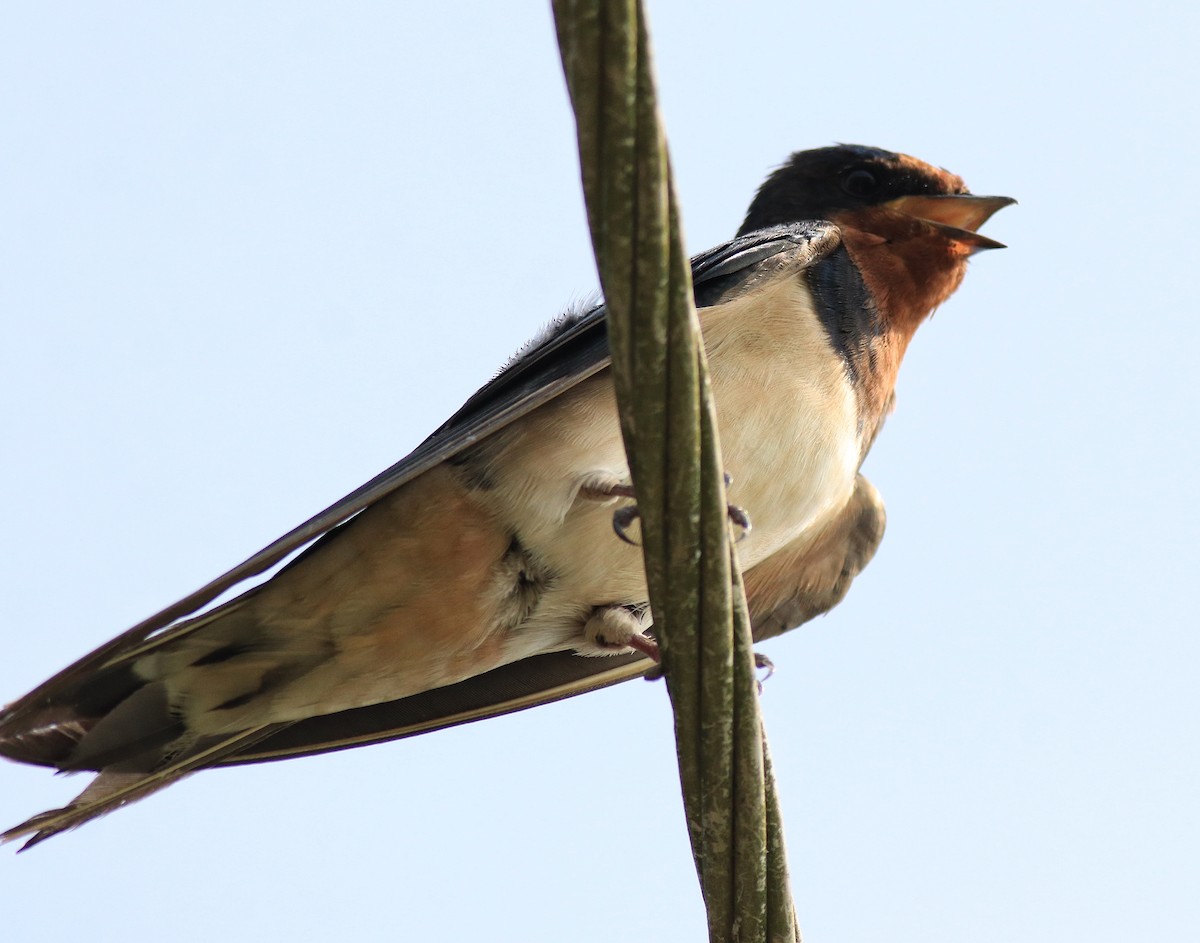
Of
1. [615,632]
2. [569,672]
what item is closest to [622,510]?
[615,632]

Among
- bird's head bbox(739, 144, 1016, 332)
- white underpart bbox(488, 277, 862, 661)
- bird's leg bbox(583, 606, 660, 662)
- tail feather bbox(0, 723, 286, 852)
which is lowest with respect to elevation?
tail feather bbox(0, 723, 286, 852)

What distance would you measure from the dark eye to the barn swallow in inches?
36.3

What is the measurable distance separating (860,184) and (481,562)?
238 centimetres

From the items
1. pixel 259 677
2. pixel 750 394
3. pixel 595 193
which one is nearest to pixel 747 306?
pixel 750 394

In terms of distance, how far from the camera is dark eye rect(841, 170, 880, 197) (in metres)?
5.59

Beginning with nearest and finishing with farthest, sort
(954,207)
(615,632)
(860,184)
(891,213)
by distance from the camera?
(615,632) < (891,213) < (954,207) < (860,184)

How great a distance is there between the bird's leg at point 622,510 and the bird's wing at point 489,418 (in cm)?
32

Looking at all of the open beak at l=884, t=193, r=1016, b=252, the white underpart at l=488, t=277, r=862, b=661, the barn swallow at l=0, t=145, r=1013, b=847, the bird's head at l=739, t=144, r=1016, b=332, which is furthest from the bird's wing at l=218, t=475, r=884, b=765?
the open beak at l=884, t=193, r=1016, b=252

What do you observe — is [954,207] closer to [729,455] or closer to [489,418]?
[729,455]

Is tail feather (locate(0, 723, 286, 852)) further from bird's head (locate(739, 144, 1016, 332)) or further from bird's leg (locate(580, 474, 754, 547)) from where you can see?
bird's head (locate(739, 144, 1016, 332))

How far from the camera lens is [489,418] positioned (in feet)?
12.8

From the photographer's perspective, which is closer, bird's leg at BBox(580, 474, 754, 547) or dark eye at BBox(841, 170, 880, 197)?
bird's leg at BBox(580, 474, 754, 547)

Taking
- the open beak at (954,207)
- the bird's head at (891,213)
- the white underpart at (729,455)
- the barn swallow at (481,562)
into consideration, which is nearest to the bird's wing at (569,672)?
the barn swallow at (481,562)

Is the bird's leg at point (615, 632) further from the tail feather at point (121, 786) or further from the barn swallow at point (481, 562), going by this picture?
the tail feather at point (121, 786)
